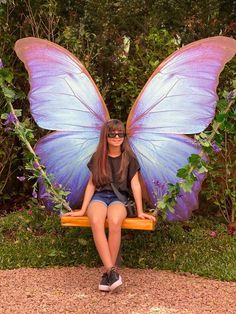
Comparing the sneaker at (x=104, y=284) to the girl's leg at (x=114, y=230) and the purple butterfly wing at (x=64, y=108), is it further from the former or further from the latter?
the purple butterfly wing at (x=64, y=108)

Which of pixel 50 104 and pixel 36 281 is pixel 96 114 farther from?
pixel 36 281

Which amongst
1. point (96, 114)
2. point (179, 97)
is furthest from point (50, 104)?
point (179, 97)

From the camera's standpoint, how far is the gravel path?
4.04 m

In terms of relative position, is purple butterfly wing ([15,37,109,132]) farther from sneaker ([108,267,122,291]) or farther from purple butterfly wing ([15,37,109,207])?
sneaker ([108,267,122,291])

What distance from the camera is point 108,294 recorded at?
4.29 metres

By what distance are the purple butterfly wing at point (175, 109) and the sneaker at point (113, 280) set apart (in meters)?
0.87

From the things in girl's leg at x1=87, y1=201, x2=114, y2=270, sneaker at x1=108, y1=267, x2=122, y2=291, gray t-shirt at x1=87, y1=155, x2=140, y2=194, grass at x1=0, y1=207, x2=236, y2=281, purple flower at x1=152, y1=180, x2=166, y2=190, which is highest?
gray t-shirt at x1=87, y1=155, x2=140, y2=194

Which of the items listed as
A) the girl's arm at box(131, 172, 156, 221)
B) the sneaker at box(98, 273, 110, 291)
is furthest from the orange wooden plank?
the sneaker at box(98, 273, 110, 291)

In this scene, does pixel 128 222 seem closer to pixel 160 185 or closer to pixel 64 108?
pixel 160 185

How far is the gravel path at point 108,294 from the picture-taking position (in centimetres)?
404

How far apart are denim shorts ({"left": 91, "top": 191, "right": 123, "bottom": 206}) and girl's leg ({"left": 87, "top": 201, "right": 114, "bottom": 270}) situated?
0.55 ft

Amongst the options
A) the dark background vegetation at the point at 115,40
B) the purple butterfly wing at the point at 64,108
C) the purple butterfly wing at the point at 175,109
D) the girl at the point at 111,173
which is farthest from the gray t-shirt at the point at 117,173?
the dark background vegetation at the point at 115,40

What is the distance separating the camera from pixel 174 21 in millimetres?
6875

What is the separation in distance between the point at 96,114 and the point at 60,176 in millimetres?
641
